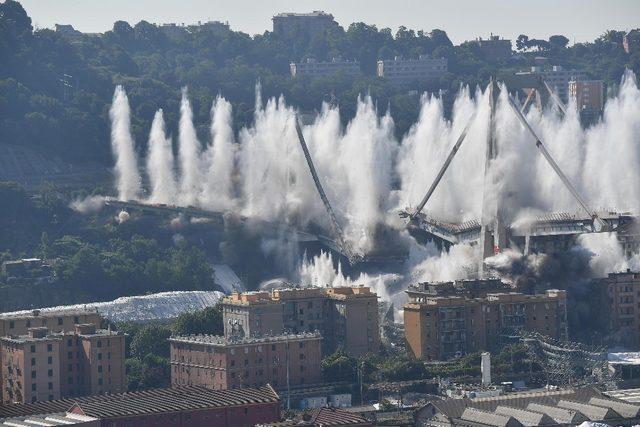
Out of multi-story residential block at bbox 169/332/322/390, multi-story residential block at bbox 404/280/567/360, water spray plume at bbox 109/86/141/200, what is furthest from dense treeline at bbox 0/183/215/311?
multi-story residential block at bbox 169/332/322/390

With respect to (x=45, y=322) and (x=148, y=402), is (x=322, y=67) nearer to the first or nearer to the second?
(x=45, y=322)

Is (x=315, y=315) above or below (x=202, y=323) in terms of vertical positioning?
above

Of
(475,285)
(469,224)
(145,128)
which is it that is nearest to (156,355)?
(475,285)

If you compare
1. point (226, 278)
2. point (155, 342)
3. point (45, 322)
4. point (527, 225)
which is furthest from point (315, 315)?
point (226, 278)

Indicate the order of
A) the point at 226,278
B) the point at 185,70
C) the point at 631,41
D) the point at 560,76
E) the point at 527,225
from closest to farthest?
the point at 527,225, the point at 226,278, the point at 185,70, the point at 560,76, the point at 631,41

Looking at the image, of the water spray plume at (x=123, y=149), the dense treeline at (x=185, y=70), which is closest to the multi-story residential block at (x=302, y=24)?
the dense treeline at (x=185, y=70)

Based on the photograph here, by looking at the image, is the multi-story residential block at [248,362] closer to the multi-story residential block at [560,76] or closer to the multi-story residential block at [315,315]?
the multi-story residential block at [315,315]
